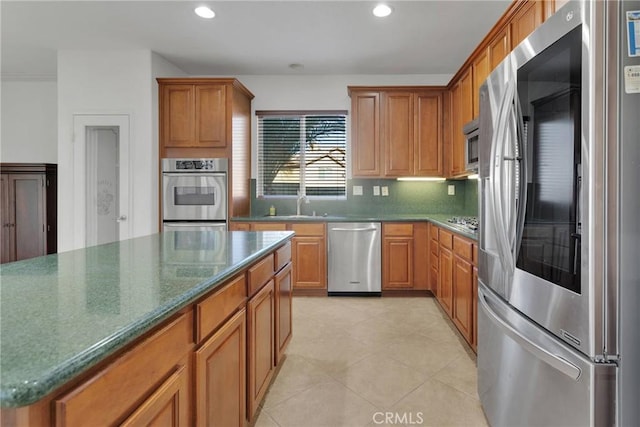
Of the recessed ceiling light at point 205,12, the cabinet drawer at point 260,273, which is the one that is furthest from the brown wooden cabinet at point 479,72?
the recessed ceiling light at point 205,12

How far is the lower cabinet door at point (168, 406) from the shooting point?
820 millimetres

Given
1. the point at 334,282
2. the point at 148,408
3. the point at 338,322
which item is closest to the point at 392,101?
the point at 334,282

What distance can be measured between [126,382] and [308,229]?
335 cm

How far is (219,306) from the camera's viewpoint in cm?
128

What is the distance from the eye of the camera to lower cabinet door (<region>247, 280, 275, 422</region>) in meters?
→ 1.66

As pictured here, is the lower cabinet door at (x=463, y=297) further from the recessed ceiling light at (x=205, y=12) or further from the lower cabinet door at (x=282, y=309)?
the recessed ceiling light at (x=205, y=12)

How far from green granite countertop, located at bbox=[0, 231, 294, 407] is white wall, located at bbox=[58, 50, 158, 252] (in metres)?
2.48

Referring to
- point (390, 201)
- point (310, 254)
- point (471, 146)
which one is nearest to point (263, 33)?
point (471, 146)

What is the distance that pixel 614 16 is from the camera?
103 centimetres

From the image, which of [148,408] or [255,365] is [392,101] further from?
[148,408]

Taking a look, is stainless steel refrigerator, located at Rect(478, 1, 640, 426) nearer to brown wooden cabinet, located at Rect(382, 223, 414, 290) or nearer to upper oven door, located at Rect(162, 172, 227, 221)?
brown wooden cabinet, located at Rect(382, 223, 414, 290)

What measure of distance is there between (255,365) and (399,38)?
3298 millimetres

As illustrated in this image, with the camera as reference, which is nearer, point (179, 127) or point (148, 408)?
point (148, 408)

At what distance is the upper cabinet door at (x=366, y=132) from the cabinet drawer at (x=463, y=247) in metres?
1.65
